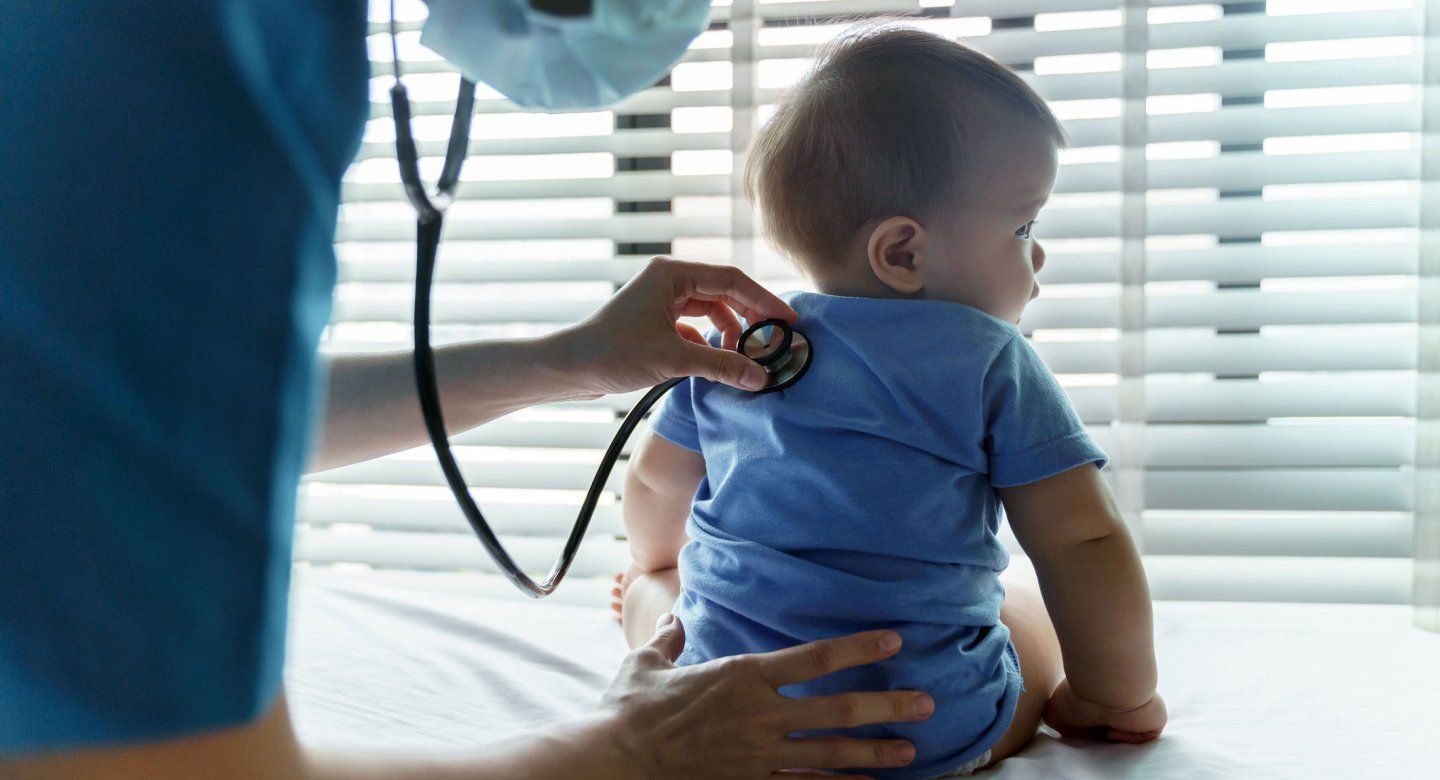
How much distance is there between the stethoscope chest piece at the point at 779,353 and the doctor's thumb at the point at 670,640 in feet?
0.73

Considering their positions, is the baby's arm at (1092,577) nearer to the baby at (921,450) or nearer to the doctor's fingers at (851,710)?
the baby at (921,450)

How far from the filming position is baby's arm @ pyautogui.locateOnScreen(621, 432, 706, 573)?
1.11 m

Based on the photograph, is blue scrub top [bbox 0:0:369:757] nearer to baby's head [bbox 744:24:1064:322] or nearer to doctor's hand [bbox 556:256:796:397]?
doctor's hand [bbox 556:256:796:397]

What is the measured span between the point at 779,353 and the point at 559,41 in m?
0.38

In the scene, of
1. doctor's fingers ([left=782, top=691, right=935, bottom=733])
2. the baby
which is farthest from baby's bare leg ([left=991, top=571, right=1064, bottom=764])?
doctor's fingers ([left=782, top=691, right=935, bottom=733])

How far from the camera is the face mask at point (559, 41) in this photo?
1.96ft

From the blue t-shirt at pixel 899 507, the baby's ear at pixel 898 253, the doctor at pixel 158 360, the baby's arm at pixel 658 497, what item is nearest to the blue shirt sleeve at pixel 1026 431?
the blue t-shirt at pixel 899 507

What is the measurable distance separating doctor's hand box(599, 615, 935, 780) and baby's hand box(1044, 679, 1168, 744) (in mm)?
222

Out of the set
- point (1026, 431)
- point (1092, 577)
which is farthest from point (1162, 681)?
point (1026, 431)

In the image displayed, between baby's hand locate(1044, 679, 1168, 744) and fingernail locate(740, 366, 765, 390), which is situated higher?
fingernail locate(740, 366, 765, 390)

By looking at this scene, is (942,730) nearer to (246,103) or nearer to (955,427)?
(955,427)

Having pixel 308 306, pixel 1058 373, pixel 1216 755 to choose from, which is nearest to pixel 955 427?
pixel 1216 755

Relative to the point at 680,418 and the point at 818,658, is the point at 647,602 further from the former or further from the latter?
the point at 818,658

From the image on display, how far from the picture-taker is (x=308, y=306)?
45 centimetres
